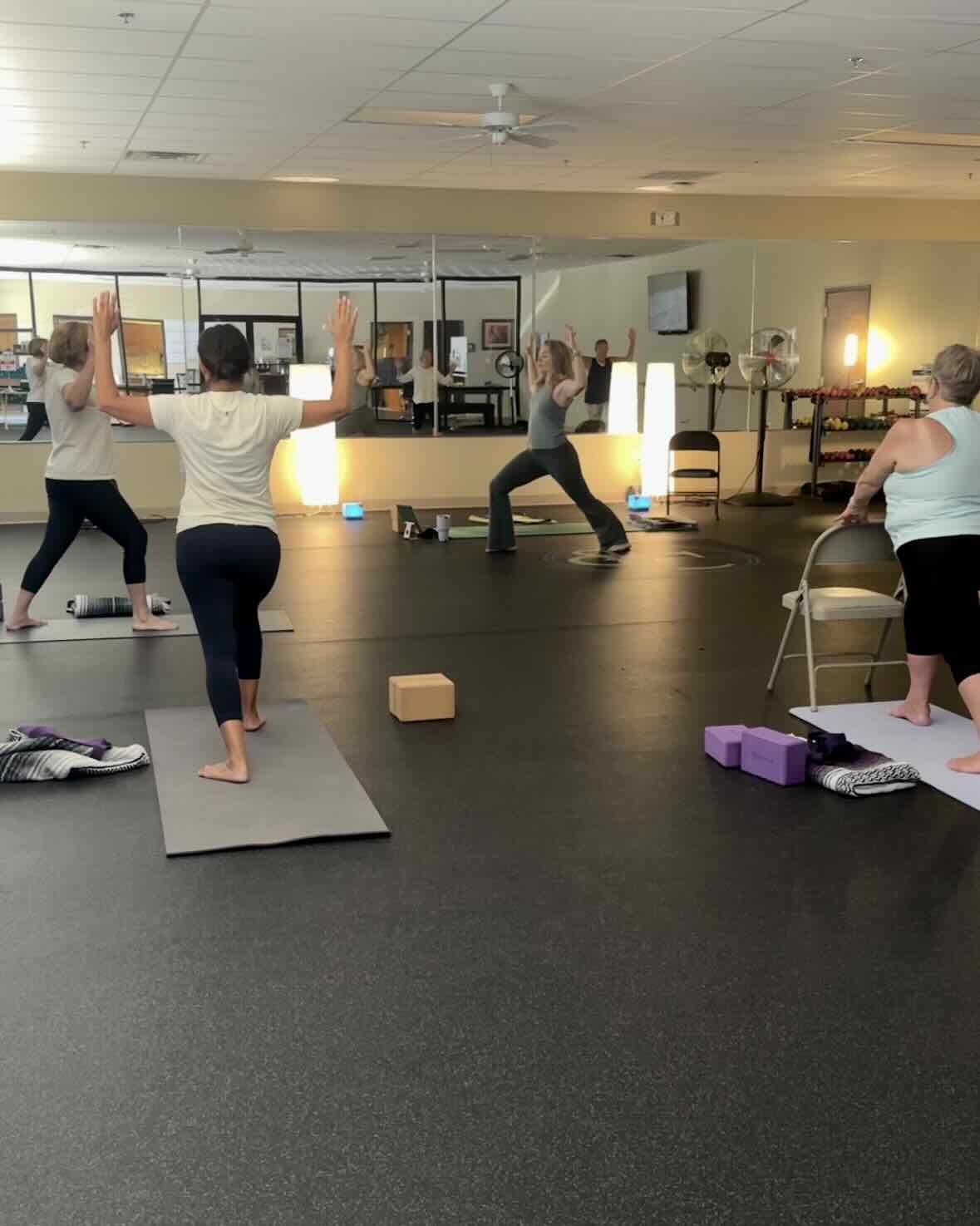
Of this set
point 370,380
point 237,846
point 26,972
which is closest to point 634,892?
point 237,846

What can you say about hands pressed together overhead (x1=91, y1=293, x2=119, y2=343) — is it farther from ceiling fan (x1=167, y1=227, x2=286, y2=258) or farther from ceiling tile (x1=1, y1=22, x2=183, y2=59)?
ceiling fan (x1=167, y1=227, x2=286, y2=258)

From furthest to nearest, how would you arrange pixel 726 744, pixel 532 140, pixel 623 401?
pixel 623 401
pixel 532 140
pixel 726 744

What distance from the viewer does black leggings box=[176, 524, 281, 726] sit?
12.6ft

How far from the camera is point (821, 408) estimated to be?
11.9 meters

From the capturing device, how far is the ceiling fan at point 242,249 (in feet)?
34.0

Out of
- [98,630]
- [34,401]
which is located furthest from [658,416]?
[98,630]

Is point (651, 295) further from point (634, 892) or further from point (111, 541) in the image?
point (634, 892)

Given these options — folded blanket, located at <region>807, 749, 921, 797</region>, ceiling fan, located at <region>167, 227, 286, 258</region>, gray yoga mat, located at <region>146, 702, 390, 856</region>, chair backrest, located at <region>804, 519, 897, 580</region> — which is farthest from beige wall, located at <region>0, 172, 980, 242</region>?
folded blanket, located at <region>807, 749, 921, 797</region>

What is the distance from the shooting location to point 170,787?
12.9 ft

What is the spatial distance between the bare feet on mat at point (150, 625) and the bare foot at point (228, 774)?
7.45 feet

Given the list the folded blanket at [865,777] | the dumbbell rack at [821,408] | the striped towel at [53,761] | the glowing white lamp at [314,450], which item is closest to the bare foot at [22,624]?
the striped towel at [53,761]

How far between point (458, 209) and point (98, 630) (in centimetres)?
629

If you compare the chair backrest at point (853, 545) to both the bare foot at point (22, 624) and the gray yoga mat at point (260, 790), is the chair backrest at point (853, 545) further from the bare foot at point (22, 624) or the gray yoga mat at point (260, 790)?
the bare foot at point (22, 624)

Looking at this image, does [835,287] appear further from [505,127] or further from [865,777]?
[865,777]
